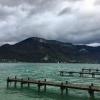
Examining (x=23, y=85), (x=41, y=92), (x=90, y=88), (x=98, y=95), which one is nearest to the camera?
(x=90, y=88)

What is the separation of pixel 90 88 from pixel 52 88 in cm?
1425

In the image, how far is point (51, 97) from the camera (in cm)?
4534

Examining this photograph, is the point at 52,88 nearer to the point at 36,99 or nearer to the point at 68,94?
the point at 68,94

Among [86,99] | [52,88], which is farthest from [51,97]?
[52,88]

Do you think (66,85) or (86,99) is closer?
(86,99)

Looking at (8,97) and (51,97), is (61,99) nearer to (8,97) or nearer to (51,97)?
(51,97)

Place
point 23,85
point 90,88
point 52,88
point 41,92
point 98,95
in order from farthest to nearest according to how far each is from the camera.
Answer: point 23,85, point 52,88, point 41,92, point 98,95, point 90,88

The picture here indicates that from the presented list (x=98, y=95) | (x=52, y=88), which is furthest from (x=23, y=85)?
(x=98, y=95)

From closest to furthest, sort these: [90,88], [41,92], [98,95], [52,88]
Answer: [90,88] → [98,95] → [41,92] → [52,88]

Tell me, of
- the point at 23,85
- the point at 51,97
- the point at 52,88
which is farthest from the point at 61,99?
the point at 23,85

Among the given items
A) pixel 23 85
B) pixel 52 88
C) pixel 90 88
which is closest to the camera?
pixel 90 88

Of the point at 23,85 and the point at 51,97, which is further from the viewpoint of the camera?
the point at 23,85

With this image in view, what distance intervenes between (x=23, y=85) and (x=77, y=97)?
798 inches

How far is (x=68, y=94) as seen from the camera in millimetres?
48500
